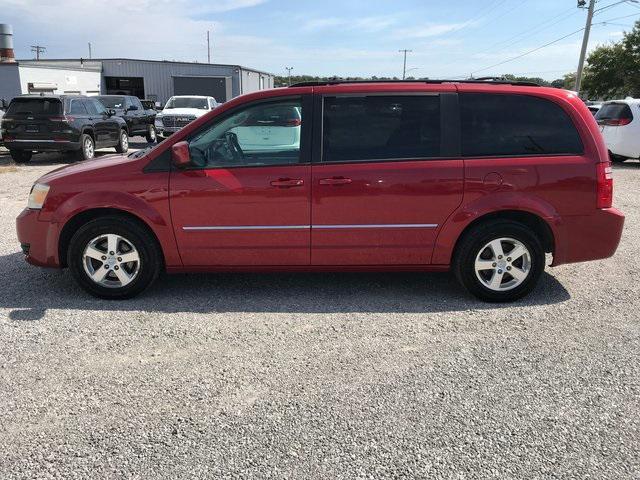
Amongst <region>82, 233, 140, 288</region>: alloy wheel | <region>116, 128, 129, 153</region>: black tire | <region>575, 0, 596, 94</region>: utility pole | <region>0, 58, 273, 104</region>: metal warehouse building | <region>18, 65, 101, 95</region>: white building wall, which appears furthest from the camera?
<region>0, 58, 273, 104</region>: metal warehouse building

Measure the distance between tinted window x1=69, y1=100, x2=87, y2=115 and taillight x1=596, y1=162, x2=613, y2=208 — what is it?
13447 millimetres

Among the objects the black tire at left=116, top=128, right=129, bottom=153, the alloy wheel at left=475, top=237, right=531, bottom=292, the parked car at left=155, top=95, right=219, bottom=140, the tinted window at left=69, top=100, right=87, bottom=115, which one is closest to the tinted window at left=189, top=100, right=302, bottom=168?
the alloy wheel at left=475, top=237, right=531, bottom=292

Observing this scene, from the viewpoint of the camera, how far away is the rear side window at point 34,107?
1378 centimetres

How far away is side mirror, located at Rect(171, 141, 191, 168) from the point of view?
4.29m

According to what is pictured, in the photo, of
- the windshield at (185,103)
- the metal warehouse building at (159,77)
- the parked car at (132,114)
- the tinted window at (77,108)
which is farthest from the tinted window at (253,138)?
the metal warehouse building at (159,77)

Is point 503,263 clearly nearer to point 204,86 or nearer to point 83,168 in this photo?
point 83,168

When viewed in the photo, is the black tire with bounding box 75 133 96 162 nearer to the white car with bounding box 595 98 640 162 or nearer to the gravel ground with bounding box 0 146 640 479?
the gravel ground with bounding box 0 146 640 479

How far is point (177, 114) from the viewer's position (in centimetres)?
1919

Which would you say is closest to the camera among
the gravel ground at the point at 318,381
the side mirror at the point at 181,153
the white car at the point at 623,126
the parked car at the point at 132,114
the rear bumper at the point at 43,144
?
the gravel ground at the point at 318,381

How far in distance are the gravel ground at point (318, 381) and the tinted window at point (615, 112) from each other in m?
10.3

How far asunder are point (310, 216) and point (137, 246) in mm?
1467

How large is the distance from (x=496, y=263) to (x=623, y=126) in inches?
452

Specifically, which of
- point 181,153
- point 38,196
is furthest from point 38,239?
point 181,153

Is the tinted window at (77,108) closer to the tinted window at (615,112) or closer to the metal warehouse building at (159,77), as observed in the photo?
the tinted window at (615,112)
